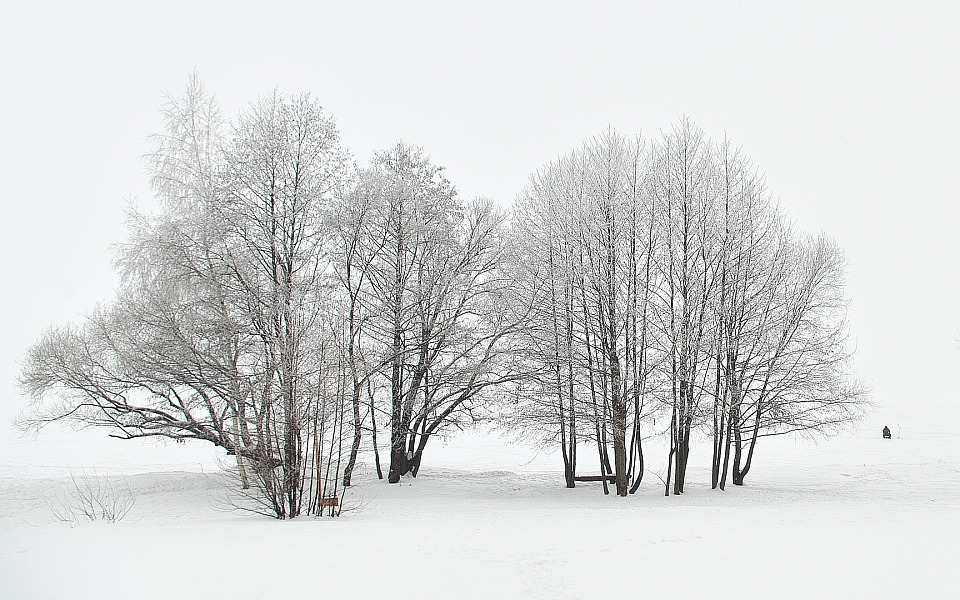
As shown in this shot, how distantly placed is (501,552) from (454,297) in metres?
11.3

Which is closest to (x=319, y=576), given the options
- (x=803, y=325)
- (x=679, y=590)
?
(x=679, y=590)

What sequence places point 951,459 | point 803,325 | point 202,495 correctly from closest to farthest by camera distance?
point 202,495 < point 803,325 < point 951,459

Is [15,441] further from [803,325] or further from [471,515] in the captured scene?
[803,325]

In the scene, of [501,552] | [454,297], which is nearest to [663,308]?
[454,297]

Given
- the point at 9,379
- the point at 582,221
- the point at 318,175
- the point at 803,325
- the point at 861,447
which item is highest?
the point at 318,175

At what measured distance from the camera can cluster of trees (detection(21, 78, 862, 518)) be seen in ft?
51.7

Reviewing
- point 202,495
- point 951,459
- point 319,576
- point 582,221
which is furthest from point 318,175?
point 951,459

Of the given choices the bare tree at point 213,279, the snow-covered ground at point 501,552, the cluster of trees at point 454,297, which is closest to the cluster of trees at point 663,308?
the cluster of trees at point 454,297

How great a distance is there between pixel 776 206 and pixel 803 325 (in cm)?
362

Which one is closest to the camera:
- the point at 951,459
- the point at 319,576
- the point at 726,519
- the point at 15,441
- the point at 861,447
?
the point at 319,576

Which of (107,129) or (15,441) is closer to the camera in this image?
(107,129)

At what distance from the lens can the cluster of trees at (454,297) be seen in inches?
621

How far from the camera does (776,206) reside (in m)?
18.7

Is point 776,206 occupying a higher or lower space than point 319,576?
higher
